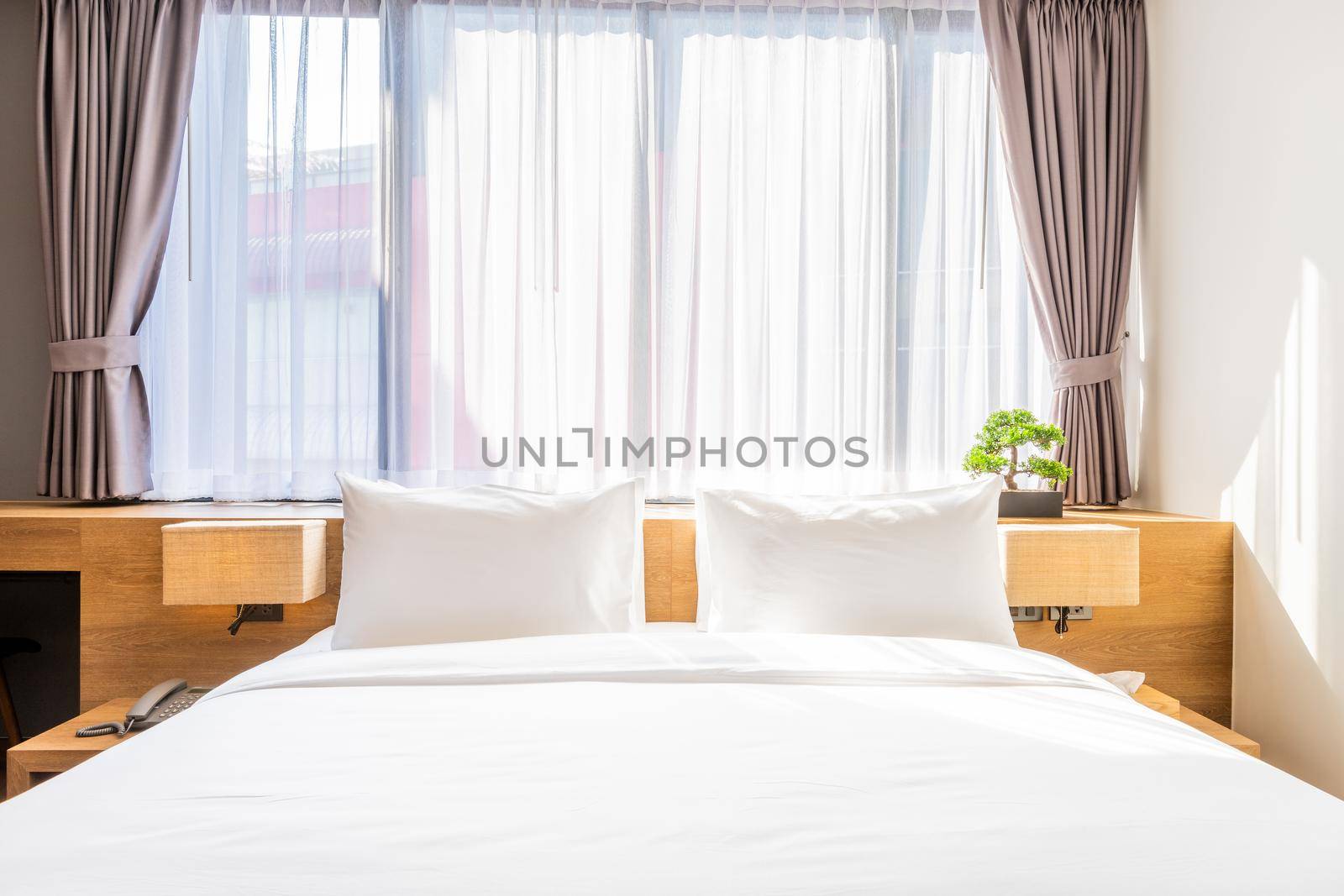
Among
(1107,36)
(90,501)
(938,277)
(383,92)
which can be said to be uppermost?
(1107,36)

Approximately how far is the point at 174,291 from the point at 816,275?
1.95m

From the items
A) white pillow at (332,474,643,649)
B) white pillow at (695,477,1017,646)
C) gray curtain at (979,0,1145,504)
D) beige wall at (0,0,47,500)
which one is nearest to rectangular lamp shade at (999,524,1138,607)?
white pillow at (695,477,1017,646)

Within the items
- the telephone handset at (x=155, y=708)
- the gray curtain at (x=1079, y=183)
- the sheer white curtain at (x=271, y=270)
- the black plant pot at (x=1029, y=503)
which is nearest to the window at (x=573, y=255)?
the sheer white curtain at (x=271, y=270)

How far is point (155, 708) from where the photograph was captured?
6.35 ft

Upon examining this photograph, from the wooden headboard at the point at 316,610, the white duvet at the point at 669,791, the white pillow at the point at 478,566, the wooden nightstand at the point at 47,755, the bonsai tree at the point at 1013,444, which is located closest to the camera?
the white duvet at the point at 669,791

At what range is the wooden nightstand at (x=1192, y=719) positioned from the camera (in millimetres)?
1991

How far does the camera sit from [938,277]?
2652mm

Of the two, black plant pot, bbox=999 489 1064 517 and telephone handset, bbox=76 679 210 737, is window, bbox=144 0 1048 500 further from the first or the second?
telephone handset, bbox=76 679 210 737

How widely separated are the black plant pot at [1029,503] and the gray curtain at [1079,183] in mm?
262

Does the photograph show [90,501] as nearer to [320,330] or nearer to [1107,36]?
[320,330]

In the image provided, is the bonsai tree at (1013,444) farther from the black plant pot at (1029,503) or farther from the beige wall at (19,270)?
the beige wall at (19,270)

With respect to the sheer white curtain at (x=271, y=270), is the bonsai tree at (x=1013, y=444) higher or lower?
lower

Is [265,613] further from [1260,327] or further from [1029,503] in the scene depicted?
[1260,327]

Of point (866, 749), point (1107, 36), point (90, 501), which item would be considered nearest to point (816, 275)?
point (1107, 36)
